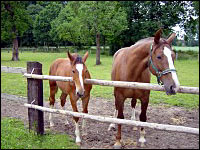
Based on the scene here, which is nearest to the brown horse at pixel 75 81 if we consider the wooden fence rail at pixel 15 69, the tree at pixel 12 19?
the wooden fence rail at pixel 15 69

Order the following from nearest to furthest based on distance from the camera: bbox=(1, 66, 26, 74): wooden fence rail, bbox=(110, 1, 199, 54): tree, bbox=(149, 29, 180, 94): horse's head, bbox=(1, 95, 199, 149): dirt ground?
bbox=(149, 29, 180, 94): horse's head < bbox=(1, 95, 199, 149): dirt ground < bbox=(1, 66, 26, 74): wooden fence rail < bbox=(110, 1, 199, 54): tree

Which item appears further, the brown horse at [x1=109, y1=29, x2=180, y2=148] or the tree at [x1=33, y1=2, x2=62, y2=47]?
the tree at [x1=33, y1=2, x2=62, y2=47]

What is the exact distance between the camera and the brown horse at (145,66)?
316 centimetres

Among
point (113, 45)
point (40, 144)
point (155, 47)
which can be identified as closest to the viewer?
point (155, 47)

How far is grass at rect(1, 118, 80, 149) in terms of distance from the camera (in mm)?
4148

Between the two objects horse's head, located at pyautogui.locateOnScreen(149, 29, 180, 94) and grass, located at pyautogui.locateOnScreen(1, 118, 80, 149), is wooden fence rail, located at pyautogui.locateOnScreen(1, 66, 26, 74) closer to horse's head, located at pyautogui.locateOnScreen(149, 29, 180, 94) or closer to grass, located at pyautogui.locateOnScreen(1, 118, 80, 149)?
grass, located at pyautogui.locateOnScreen(1, 118, 80, 149)

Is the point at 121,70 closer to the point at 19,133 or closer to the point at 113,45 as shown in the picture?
the point at 19,133

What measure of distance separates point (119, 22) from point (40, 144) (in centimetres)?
2010

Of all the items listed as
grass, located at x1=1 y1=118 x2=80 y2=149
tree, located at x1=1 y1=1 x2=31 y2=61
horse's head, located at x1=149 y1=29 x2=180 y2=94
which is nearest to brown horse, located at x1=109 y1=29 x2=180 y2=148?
horse's head, located at x1=149 y1=29 x2=180 y2=94

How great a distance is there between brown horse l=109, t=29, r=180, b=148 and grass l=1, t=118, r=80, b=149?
1049mm

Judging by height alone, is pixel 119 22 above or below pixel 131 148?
above

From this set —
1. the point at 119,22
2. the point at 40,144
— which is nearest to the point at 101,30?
the point at 119,22

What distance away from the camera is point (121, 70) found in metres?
4.31

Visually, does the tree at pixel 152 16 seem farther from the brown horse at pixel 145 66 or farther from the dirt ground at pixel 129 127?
the brown horse at pixel 145 66
